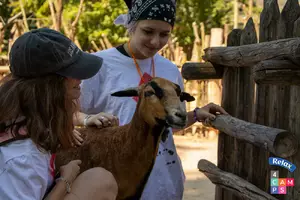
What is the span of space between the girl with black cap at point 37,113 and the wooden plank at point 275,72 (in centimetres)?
113

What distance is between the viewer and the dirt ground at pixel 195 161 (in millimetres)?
7349

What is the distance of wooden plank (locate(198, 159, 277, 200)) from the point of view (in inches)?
147

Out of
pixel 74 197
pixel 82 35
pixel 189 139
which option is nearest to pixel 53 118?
pixel 74 197

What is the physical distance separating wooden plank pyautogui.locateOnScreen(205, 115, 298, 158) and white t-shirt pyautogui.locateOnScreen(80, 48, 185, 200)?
0.63 meters

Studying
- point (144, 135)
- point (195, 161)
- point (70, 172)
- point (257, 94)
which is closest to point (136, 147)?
point (144, 135)

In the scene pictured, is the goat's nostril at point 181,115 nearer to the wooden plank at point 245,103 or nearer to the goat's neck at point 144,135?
the goat's neck at point 144,135

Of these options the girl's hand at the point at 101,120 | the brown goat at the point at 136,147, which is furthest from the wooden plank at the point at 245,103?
the girl's hand at the point at 101,120

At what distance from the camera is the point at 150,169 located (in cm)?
311

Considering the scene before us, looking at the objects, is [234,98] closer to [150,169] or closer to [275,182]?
[275,182]

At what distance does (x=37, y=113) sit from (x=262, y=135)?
181 cm

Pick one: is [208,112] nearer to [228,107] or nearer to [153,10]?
[228,107]

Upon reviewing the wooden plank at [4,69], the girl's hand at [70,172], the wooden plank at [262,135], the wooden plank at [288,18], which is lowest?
the wooden plank at [4,69]

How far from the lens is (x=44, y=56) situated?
2205 mm

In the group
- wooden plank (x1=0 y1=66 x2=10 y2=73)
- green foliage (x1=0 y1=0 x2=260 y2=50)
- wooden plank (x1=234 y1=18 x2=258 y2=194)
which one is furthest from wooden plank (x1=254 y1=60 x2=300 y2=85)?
green foliage (x1=0 y1=0 x2=260 y2=50)
